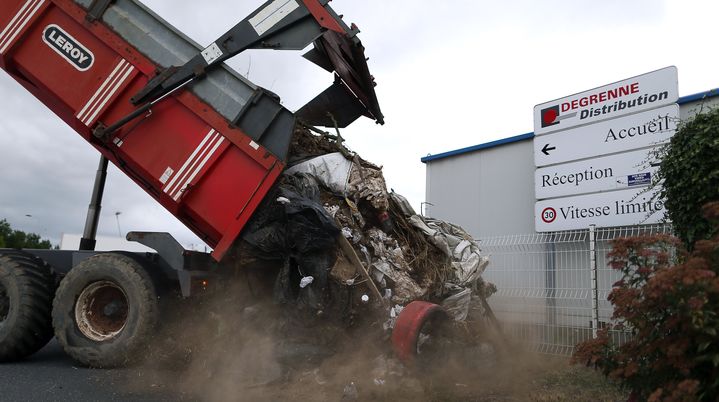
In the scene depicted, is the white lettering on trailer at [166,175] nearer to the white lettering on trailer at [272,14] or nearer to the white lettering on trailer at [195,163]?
the white lettering on trailer at [195,163]

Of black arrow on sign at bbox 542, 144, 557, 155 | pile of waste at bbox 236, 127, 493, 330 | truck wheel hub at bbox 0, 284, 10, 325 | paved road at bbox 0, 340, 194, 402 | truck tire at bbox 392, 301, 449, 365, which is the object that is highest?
black arrow on sign at bbox 542, 144, 557, 155

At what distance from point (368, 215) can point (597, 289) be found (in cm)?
307

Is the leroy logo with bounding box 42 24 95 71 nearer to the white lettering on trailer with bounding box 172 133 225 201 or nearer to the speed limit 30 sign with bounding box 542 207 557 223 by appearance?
the white lettering on trailer with bounding box 172 133 225 201

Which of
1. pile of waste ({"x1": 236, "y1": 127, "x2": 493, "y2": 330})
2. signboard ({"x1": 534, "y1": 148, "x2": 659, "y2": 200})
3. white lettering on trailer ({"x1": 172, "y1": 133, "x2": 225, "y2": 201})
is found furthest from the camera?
signboard ({"x1": 534, "y1": 148, "x2": 659, "y2": 200})

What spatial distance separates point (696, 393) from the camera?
2.68 metres

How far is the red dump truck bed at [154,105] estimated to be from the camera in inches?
199

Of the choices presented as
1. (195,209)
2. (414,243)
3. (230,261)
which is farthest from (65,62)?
(414,243)

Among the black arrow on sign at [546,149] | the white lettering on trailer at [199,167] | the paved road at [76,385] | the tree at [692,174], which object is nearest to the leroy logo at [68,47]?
the white lettering on trailer at [199,167]

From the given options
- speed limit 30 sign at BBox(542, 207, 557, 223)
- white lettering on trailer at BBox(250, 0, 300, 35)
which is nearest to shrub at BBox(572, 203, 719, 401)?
white lettering on trailer at BBox(250, 0, 300, 35)

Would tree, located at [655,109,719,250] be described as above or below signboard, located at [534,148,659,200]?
below

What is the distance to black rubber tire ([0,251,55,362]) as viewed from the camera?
18.0ft

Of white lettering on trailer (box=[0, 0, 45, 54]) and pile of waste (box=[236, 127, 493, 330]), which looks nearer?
pile of waste (box=[236, 127, 493, 330])

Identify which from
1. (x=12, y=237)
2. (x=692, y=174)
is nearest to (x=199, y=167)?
(x=692, y=174)

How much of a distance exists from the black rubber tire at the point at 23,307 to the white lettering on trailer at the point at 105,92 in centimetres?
175
